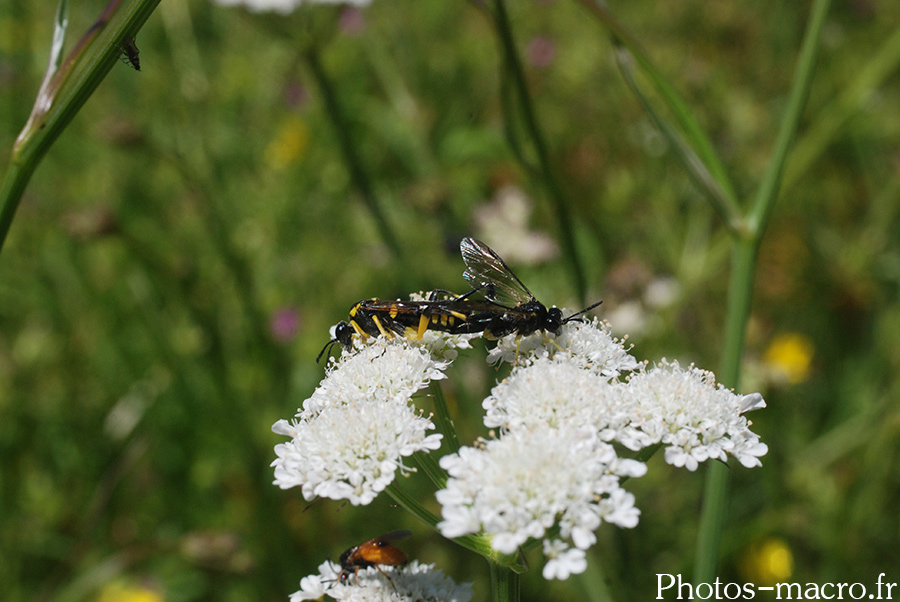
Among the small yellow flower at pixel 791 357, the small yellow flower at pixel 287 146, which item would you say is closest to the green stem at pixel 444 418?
the small yellow flower at pixel 791 357

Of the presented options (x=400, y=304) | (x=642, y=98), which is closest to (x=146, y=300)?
(x=400, y=304)

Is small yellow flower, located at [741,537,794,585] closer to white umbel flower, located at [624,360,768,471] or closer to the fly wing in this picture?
white umbel flower, located at [624,360,768,471]

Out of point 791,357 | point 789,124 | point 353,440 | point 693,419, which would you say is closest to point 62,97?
point 353,440

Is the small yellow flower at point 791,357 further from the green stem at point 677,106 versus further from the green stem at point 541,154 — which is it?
the green stem at point 677,106

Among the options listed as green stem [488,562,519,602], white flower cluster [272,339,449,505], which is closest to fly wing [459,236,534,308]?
white flower cluster [272,339,449,505]

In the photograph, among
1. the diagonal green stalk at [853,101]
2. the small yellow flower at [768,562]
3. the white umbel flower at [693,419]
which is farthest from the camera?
the diagonal green stalk at [853,101]

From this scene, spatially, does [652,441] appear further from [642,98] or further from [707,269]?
[707,269]

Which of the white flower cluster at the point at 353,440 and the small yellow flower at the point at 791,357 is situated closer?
the white flower cluster at the point at 353,440
